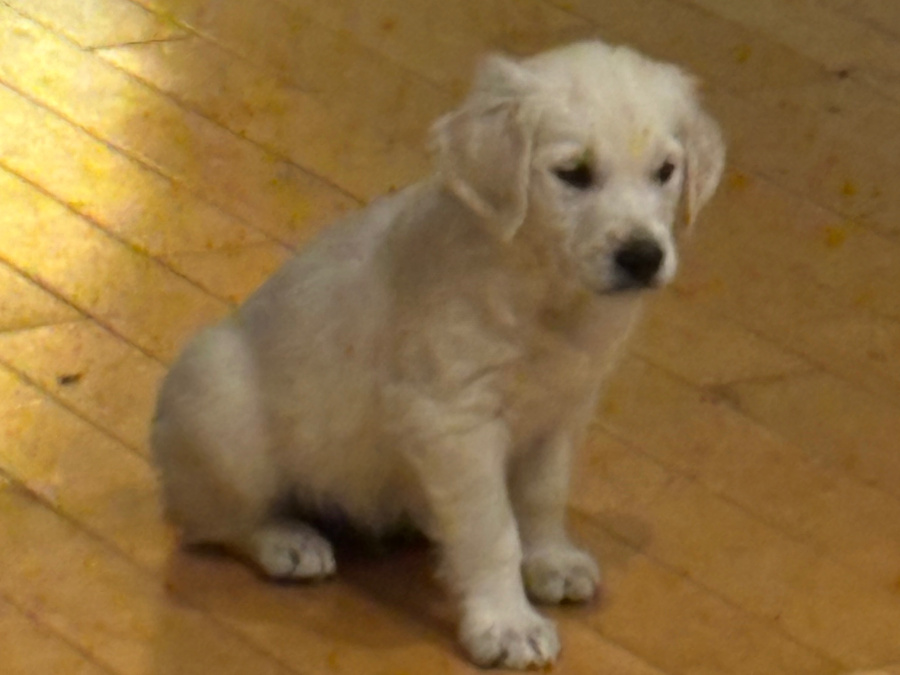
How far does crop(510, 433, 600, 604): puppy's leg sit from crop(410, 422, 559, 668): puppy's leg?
114mm

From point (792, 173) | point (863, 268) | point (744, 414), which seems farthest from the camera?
point (792, 173)

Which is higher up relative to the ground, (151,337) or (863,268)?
(863,268)

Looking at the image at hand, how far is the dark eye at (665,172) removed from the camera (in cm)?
188

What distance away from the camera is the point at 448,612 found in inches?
84.1

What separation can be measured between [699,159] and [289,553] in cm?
82

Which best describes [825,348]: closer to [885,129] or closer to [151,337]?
[885,129]

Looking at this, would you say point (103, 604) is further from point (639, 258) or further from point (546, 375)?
point (639, 258)

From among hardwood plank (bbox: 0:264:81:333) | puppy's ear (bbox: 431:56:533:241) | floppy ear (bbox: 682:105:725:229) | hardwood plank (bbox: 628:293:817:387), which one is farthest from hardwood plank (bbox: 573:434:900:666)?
hardwood plank (bbox: 0:264:81:333)

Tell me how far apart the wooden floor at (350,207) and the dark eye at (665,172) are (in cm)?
65

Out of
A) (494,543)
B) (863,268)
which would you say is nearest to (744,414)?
(863,268)

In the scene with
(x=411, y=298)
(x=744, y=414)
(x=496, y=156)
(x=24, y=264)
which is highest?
(x=496, y=156)

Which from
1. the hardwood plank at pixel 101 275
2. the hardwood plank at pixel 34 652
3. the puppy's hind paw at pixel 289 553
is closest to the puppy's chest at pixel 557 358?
the puppy's hind paw at pixel 289 553

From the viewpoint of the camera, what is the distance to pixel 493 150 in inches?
73.4

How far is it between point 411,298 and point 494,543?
0.35 m
